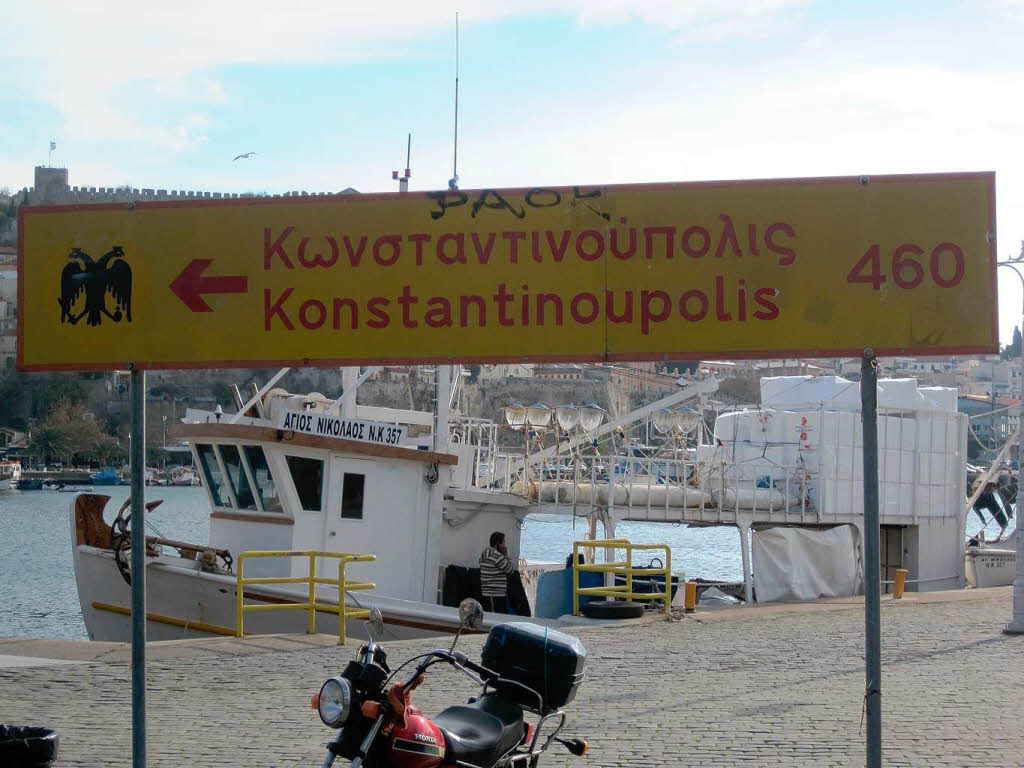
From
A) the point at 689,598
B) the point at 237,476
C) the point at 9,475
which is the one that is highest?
the point at 237,476

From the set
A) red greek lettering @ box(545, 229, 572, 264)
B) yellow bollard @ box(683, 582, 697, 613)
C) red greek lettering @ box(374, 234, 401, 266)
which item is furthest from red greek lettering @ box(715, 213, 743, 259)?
yellow bollard @ box(683, 582, 697, 613)

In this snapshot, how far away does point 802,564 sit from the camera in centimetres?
2075

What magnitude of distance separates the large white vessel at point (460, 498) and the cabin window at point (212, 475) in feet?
0.08

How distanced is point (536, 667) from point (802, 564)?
15.9 metres

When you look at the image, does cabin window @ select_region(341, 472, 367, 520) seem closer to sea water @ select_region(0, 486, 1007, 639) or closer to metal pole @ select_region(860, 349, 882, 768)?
sea water @ select_region(0, 486, 1007, 639)

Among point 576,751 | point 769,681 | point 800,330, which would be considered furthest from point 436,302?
point 769,681

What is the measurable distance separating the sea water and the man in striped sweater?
181 inches

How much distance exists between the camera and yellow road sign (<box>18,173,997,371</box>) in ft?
16.7

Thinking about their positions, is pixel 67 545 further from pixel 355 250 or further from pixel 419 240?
pixel 419 240

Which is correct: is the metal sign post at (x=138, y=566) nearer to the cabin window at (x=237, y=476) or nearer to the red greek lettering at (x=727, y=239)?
the red greek lettering at (x=727, y=239)

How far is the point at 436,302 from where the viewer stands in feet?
17.5

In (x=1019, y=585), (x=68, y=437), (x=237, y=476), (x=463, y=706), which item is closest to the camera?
(x=463, y=706)

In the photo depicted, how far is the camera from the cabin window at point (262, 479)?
15.9 meters

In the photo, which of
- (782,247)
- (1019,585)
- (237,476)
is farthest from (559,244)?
(237,476)
